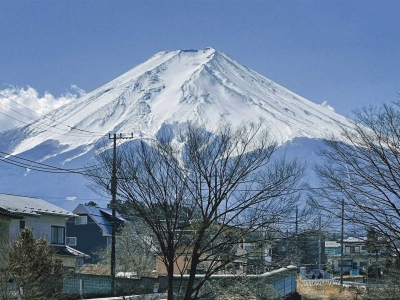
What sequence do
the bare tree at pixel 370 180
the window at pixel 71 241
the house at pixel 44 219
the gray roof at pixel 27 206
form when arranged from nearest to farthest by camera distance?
1. the bare tree at pixel 370 180
2. the gray roof at pixel 27 206
3. the house at pixel 44 219
4. the window at pixel 71 241

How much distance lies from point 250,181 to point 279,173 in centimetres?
73

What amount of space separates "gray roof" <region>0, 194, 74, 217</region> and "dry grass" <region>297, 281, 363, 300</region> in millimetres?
13250

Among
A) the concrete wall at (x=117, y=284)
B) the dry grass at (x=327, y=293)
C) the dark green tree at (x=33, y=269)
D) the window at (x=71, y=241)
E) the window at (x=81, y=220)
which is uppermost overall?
the dark green tree at (x=33, y=269)

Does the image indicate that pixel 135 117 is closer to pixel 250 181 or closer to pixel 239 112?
pixel 239 112

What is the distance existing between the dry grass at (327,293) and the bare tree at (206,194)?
17.2m

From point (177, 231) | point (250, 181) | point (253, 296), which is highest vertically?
point (250, 181)

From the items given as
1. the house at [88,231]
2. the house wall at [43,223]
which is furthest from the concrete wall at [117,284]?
the house at [88,231]

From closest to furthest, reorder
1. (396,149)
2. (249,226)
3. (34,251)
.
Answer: (396,149), (249,226), (34,251)

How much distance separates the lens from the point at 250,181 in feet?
59.8

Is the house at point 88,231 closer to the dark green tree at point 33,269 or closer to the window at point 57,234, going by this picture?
the window at point 57,234

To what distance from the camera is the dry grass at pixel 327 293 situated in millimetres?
36094

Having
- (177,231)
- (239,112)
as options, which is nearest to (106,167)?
(177,231)

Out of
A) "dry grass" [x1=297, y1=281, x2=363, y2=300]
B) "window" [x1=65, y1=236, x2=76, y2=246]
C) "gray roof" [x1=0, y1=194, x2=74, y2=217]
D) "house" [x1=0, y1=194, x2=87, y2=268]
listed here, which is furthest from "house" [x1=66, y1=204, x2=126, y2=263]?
"dry grass" [x1=297, y1=281, x2=363, y2=300]

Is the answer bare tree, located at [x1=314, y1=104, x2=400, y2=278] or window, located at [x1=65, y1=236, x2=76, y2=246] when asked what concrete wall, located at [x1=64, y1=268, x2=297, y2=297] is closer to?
bare tree, located at [x1=314, y1=104, x2=400, y2=278]
